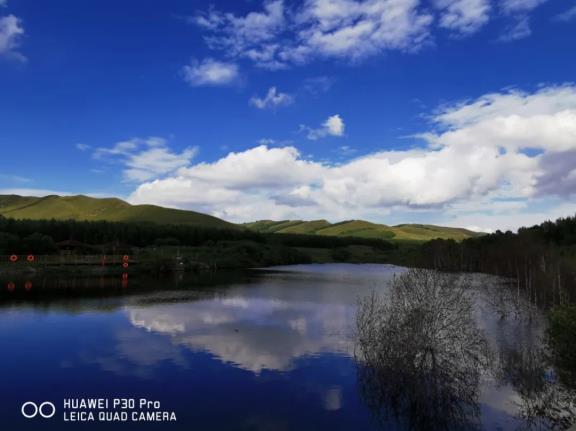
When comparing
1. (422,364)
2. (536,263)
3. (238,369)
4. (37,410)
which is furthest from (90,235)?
(422,364)

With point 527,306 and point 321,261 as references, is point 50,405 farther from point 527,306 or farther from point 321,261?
point 321,261

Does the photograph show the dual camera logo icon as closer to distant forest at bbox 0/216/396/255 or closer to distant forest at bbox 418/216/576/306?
distant forest at bbox 418/216/576/306

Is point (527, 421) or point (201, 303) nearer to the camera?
point (527, 421)

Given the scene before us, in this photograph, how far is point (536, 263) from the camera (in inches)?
2143

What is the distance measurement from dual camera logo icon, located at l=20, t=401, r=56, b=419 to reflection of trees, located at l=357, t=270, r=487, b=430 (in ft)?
43.2

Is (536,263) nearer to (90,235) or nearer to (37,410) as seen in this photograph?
(37,410)

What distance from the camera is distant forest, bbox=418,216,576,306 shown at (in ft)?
130

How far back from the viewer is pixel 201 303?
50281 mm

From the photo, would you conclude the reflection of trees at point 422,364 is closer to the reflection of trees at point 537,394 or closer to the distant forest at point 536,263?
the reflection of trees at point 537,394

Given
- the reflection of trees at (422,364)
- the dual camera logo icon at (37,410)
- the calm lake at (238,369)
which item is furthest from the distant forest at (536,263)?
the dual camera logo icon at (37,410)

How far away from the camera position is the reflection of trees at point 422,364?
18.7 meters

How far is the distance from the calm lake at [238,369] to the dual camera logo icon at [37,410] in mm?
262

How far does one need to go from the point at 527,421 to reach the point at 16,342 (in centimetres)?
2966

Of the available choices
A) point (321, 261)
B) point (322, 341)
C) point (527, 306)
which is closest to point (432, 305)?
point (322, 341)
